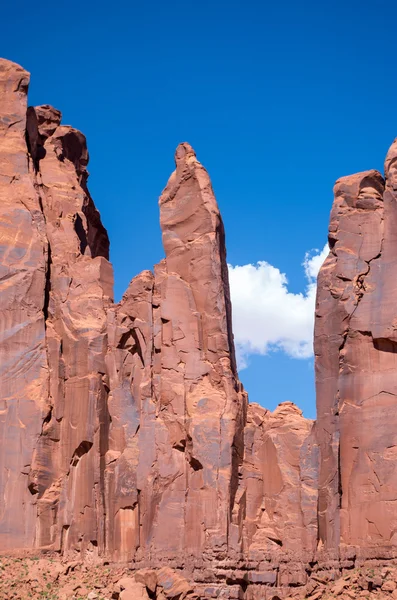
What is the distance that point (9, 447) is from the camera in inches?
2383

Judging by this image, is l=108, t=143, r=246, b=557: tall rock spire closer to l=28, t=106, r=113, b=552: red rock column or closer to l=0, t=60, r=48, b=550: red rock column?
l=28, t=106, r=113, b=552: red rock column

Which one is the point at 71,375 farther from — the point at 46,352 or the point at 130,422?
Answer: the point at 130,422

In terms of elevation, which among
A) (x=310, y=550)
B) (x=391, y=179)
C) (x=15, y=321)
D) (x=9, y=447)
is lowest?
(x=310, y=550)

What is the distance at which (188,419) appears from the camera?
60.0 meters

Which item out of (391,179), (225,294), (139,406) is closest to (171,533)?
(139,406)

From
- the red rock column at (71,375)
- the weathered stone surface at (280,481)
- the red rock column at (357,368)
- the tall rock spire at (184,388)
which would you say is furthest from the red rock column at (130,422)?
the red rock column at (357,368)

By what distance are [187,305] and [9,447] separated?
28.2 ft

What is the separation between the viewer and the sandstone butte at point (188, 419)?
5806 centimetres

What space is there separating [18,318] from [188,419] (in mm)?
7956

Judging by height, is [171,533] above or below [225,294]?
below

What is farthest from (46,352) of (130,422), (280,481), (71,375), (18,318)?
(280,481)

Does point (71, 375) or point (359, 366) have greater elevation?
point (71, 375)

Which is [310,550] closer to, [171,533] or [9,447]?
[171,533]

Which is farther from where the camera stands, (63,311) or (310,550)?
(63,311)
